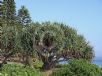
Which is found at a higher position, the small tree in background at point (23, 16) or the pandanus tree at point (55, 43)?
the small tree in background at point (23, 16)

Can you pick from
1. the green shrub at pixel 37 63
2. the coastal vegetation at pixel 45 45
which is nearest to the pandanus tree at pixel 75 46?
the coastal vegetation at pixel 45 45

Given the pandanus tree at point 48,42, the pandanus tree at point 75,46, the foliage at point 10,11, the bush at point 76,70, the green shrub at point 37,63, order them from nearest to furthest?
the bush at point 76,70 → the pandanus tree at point 48,42 → the pandanus tree at point 75,46 → the green shrub at point 37,63 → the foliage at point 10,11

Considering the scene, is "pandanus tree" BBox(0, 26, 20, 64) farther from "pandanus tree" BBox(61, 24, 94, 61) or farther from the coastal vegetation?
"pandanus tree" BBox(61, 24, 94, 61)

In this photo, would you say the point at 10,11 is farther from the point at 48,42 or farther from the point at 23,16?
the point at 48,42

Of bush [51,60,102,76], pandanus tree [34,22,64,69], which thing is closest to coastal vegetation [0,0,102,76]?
pandanus tree [34,22,64,69]

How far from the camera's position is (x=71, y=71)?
22.7 metres

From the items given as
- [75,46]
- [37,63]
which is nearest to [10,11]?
[37,63]

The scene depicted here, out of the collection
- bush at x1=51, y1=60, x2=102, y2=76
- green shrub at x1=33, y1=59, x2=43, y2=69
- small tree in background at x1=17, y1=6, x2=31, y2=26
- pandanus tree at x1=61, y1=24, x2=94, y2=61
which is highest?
small tree in background at x1=17, y1=6, x2=31, y2=26

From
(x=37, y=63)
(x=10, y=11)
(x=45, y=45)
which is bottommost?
(x=37, y=63)

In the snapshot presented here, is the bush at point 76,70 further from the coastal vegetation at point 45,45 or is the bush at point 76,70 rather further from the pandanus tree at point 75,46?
the pandanus tree at point 75,46

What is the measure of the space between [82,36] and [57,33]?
18.0 ft

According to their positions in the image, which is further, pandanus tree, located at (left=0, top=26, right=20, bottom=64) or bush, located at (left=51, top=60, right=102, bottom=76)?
pandanus tree, located at (left=0, top=26, right=20, bottom=64)

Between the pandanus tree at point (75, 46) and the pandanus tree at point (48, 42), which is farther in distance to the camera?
the pandanus tree at point (75, 46)

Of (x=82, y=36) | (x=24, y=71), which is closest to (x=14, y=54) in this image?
(x=82, y=36)
